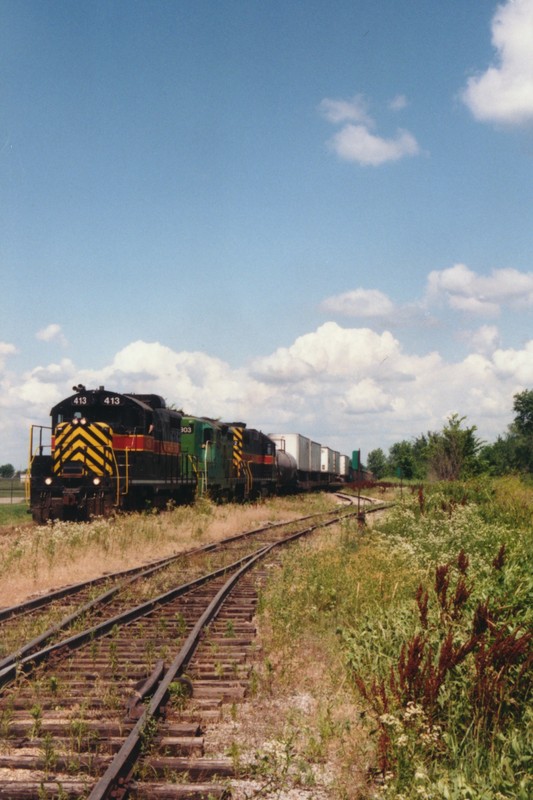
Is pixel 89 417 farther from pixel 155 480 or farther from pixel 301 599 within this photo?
pixel 301 599

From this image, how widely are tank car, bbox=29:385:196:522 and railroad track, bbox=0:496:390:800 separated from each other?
8.80 metres

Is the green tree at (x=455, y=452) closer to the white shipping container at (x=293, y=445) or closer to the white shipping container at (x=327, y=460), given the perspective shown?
the white shipping container at (x=293, y=445)

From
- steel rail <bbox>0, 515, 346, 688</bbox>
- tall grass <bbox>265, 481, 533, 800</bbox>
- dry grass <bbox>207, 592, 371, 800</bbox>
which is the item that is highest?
tall grass <bbox>265, 481, 533, 800</bbox>

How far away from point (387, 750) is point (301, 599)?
4.91 m

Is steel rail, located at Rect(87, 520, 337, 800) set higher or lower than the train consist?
lower

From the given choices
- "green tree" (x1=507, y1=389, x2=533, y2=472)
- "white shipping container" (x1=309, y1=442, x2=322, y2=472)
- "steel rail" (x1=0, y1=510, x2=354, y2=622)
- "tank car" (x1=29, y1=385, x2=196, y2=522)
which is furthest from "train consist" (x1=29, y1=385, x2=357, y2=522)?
"green tree" (x1=507, y1=389, x2=533, y2=472)

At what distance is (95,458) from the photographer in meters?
18.2

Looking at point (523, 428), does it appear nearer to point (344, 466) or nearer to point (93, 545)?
point (344, 466)

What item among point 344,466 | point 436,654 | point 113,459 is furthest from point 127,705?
point 344,466

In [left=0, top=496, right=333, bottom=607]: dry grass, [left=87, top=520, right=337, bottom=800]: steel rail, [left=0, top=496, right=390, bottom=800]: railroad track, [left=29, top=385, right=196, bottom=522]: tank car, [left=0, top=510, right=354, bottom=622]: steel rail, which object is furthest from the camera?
[left=29, top=385, right=196, bottom=522]: tank car

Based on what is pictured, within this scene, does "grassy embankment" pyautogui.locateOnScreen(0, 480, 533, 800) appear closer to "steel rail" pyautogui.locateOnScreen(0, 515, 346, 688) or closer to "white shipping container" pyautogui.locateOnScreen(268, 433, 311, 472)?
"steel rail" pyautogui.locateOnScreen(0, 515, 346, 688)

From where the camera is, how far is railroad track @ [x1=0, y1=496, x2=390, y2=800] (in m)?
4.37

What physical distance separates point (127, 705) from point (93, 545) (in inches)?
378

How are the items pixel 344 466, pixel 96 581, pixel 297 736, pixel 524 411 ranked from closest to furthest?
pixel 297 736 → pixel 96 581 → pixel 344 466 → pixel 524 411
